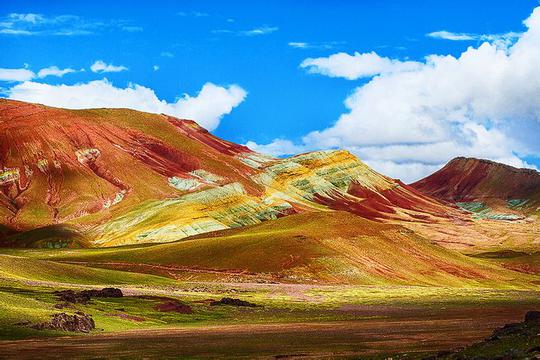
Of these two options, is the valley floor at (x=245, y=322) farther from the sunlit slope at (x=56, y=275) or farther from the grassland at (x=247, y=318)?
the sunlit slope at (x=56, y=275)

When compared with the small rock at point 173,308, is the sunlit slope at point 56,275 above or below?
above

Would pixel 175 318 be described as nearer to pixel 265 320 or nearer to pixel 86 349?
pixel 265 320

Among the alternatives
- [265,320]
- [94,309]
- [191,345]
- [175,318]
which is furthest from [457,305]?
[191,345]

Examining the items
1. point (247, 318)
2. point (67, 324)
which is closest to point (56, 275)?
point (247, 318)

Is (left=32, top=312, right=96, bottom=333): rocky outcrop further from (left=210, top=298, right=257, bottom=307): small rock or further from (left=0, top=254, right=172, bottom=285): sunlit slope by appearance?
(left=210, top=298, right=257, bottom=307): small rock

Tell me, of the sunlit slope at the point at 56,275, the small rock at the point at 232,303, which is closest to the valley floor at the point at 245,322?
the sunlit slope at the point at 56,275

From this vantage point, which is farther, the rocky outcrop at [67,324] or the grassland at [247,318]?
the rocky outcrop at [67,324]

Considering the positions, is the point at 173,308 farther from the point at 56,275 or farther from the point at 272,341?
the point at 56,275

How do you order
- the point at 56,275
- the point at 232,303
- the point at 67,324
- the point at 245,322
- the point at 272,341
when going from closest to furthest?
1. the point at 272,341
2. the point at 67,324
3. the point at 245,322
4. the point at 232,303
5. the point at 56,275

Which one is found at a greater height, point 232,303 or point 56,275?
point 56,275

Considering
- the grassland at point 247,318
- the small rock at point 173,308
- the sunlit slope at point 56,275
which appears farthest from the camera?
the sunlit slope at point 56,275

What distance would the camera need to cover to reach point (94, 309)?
91.7 m

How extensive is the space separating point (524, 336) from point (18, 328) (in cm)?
4588

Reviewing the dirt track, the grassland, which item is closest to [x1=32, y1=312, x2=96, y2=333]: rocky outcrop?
the grassland
